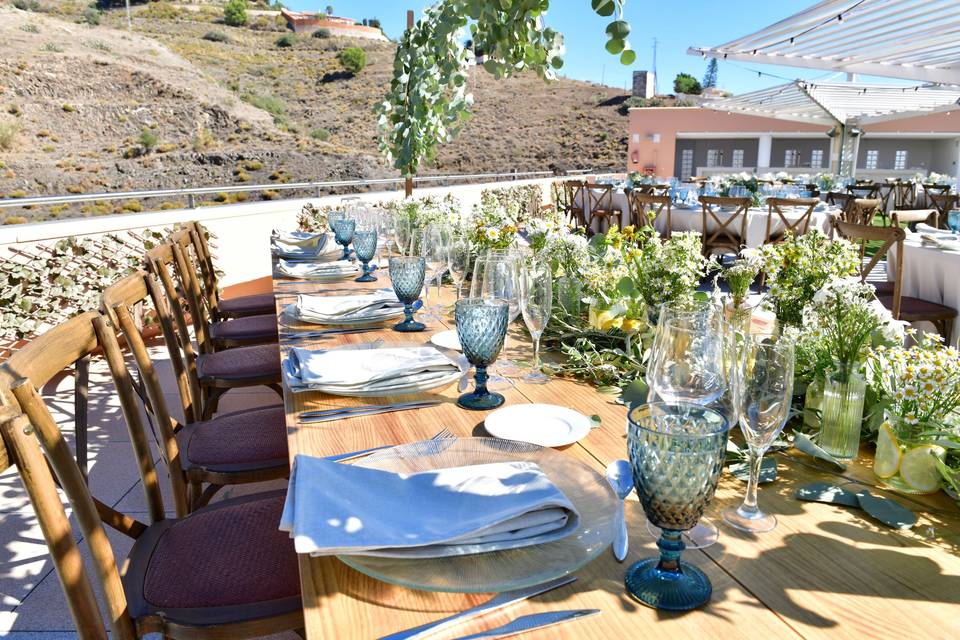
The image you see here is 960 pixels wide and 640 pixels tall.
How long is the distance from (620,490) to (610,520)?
0.21ft

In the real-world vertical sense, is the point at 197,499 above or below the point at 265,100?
below

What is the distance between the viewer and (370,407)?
1236 mm

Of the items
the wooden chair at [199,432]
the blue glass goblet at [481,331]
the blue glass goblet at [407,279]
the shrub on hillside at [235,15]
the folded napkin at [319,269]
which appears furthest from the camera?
the shrub on hillside at [235,15]

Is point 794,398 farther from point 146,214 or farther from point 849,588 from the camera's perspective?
point 146,214

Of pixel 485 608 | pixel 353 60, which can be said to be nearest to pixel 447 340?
pixel 485 608

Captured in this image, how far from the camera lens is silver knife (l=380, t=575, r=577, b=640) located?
2.02 feet

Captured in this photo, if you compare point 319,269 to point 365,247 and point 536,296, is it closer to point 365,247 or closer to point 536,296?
point 365,247

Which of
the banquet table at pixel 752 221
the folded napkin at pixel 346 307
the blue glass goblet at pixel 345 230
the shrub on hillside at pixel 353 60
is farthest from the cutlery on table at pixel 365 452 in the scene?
the shrub on hillside at pixel 353 60

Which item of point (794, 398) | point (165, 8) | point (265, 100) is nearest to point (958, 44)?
point (794, 398)

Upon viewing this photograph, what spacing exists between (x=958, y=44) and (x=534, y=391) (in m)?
8.88

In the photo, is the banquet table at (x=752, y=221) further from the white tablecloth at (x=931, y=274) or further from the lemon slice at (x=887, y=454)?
the lemon slice at (x=887, y=454)

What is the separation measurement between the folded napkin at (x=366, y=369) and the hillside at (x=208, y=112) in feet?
61.4

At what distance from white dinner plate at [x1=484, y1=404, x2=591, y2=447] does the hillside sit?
19.2 metres

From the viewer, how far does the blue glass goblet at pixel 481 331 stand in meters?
1.16
